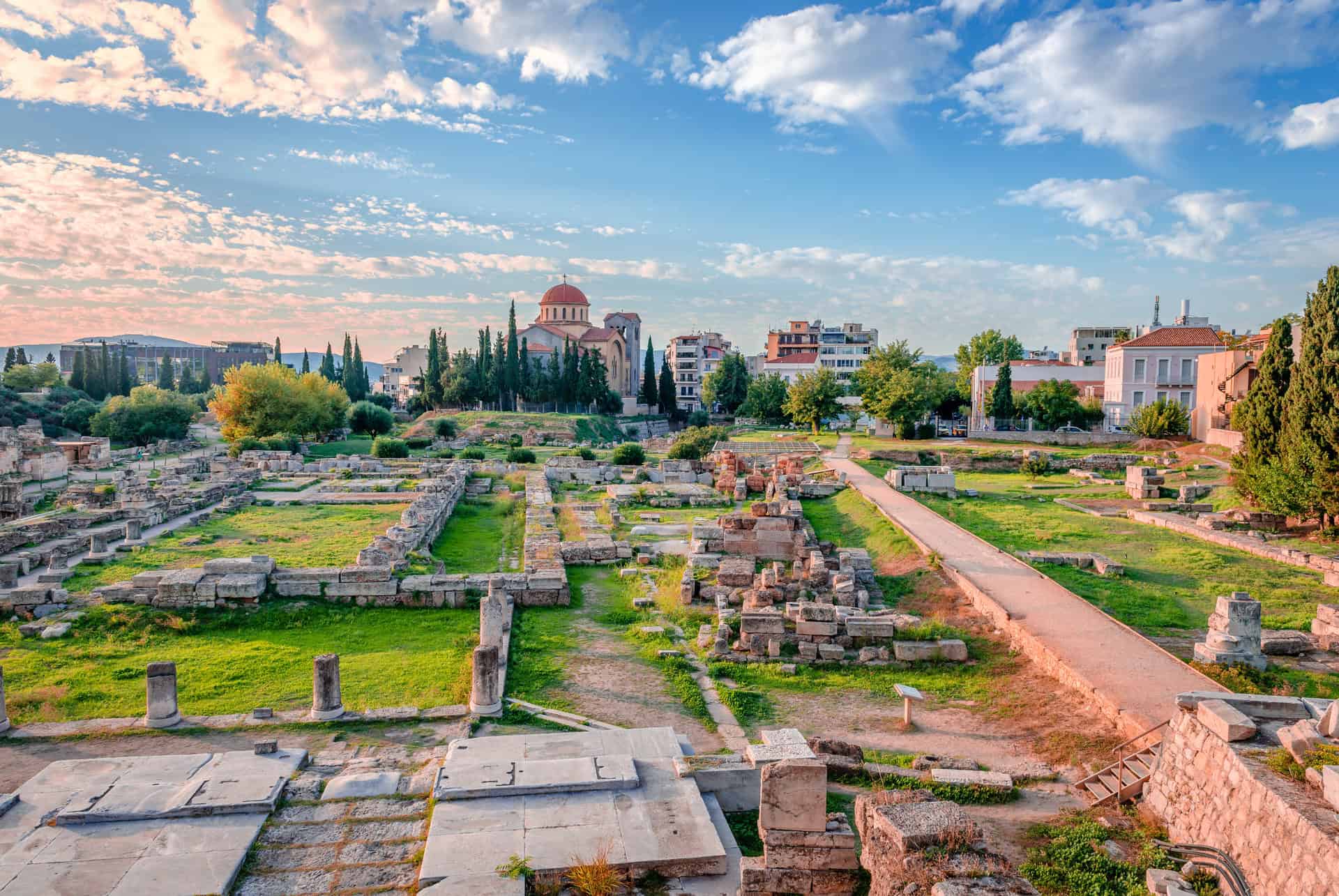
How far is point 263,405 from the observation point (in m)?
49.7

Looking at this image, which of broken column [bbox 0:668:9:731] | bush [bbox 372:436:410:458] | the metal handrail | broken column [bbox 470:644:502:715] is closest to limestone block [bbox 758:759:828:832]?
the metal handrail

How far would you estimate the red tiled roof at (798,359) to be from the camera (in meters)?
87.2

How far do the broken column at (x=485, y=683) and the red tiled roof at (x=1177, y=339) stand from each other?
48.3 metres

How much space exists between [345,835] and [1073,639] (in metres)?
9.97

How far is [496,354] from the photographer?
249ft

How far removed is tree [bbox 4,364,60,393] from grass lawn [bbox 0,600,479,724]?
7466 cm

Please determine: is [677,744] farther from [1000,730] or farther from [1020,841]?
Result: [1000,730]

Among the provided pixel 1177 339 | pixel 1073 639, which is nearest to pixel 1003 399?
pixel 1177 339

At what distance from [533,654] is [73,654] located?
6793mm

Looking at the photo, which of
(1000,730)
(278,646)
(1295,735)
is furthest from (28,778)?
(1295,735)

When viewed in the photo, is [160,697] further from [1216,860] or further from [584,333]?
[584,333]

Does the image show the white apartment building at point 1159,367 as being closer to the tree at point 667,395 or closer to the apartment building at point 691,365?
the tree at point 667,395

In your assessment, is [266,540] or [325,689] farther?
[266,540]

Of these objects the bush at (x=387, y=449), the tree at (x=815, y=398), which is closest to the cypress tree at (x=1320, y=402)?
the tree at (x=815, y=398)
